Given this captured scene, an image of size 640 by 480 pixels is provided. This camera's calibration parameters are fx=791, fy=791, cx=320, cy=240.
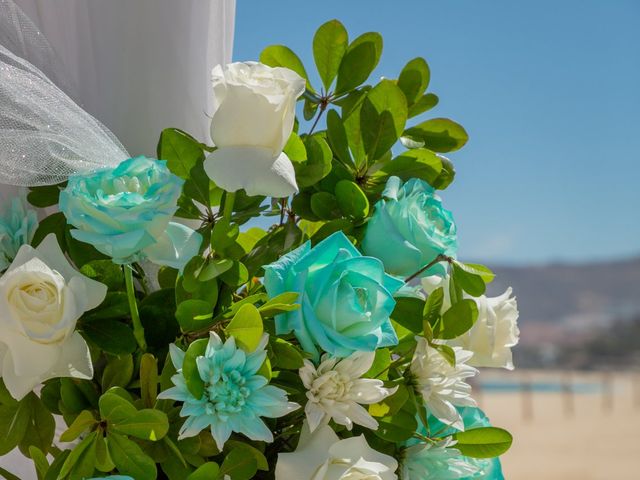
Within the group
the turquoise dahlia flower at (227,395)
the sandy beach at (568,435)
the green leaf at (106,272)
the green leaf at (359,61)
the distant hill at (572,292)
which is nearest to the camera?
the turquoise dahlia flower at (227,395)

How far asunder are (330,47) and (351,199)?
0.49 feet

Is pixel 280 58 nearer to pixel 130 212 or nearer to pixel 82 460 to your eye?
pixel 130 212

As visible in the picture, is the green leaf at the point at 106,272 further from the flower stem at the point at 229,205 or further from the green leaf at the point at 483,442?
the green leaf at the point at 483,442

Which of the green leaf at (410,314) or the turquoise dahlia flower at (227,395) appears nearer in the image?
the turquoise dahlia flower at (227,395)

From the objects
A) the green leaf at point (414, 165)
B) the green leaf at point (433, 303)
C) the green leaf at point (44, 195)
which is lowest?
→ the green leaf at point (433, 303)

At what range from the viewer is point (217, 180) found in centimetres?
52

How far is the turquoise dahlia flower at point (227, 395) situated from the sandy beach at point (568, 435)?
795 cm

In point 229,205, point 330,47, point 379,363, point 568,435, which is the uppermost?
point 330,47

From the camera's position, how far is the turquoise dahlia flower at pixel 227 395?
1.55ft

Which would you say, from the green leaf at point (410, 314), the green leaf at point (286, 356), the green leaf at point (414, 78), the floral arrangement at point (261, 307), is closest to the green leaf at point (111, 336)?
the floral arrangement at point (261, 307)

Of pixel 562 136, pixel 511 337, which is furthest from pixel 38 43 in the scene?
pixel 562 136


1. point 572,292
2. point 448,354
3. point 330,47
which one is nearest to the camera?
point 448,354

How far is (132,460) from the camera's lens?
1.63ft

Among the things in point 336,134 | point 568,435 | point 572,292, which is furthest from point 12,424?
point 572,292
